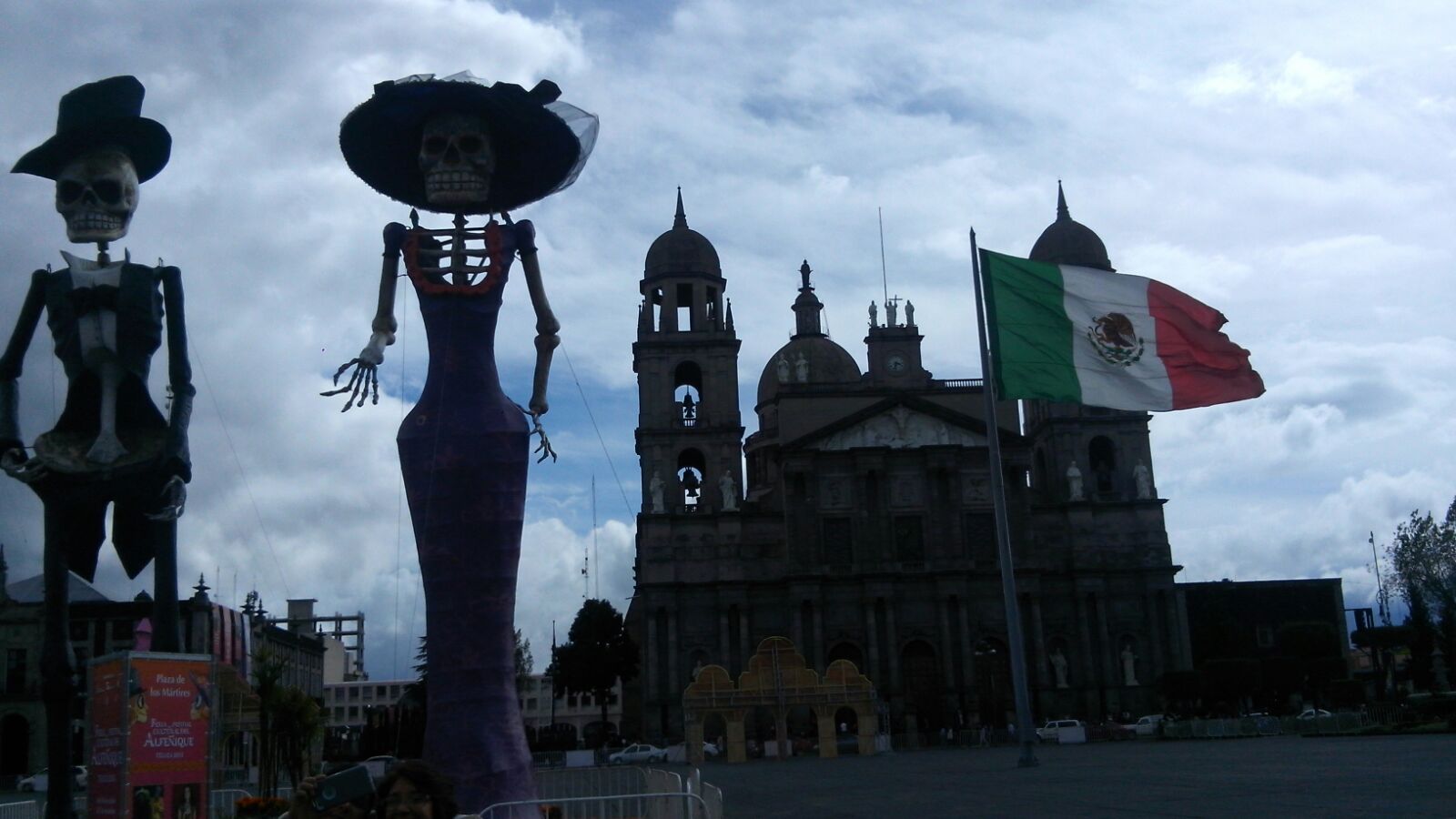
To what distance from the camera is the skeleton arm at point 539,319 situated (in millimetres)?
16219

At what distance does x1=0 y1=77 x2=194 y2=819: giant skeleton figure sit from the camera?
16188 mm

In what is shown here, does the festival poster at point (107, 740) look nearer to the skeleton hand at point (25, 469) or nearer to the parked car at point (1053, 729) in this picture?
the skeleton hand at point (25, 469)

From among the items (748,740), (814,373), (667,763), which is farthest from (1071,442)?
(667,763)

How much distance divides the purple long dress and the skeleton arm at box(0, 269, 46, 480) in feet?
16.0

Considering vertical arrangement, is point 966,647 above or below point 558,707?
above

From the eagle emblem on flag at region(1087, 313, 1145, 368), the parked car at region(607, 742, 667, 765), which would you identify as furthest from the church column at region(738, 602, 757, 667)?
the eagle emblem on flag at region(1087, 313, 1145, 368)

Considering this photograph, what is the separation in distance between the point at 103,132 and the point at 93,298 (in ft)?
7.01

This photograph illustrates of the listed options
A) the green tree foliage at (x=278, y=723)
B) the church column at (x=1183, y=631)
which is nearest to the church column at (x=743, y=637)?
the church column at (x=1183, y=631)

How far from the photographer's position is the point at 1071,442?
6100 cm

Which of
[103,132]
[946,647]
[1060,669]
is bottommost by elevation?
[1060,669]

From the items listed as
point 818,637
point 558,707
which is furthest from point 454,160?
point 558,707

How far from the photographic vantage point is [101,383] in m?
16.3

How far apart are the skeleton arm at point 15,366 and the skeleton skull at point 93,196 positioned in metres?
0.77

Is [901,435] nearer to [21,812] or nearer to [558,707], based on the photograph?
[21,812]
